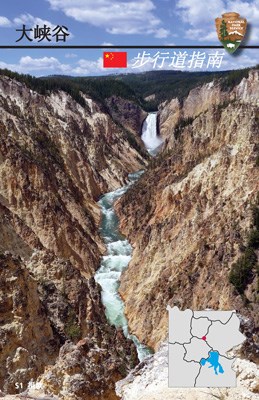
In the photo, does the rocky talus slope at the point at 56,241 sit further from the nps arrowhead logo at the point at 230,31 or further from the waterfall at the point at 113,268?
the nps arrowhead logo at the point at 230,31

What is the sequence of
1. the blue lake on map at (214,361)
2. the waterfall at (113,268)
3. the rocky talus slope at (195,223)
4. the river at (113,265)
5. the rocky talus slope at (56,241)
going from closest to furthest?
the blue lake on map at (214,361)
the rocky talus slope at (56,241)
the rocky talus slope at (195,223)
the waterfall at (113,268)
the river at (113,265)

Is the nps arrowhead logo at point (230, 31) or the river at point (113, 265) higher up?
the nps arrowhead logo at point (230, 31)

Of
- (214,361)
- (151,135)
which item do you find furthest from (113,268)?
(151,135)

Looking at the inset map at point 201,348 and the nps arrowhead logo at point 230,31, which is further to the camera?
the nps arrowhead logo at point 230,31

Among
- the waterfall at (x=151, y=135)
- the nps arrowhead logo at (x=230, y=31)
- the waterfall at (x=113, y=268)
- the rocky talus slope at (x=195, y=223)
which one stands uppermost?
the nps arrowhead logo at (x=230, y=31)

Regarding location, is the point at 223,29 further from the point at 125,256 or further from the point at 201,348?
the point at 125,256

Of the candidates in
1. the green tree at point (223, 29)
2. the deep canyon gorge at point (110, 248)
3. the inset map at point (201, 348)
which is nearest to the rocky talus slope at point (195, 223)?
the deep canyon gorge at point (110, 248)

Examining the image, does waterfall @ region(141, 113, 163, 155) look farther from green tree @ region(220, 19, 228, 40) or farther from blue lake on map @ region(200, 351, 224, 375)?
blue lake on map @ region(200, 351, 224, 375)

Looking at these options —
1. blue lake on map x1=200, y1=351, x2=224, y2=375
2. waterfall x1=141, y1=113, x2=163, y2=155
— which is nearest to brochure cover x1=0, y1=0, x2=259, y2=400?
blue lake on map x1=200, y1=351, x2=224, y2=375
